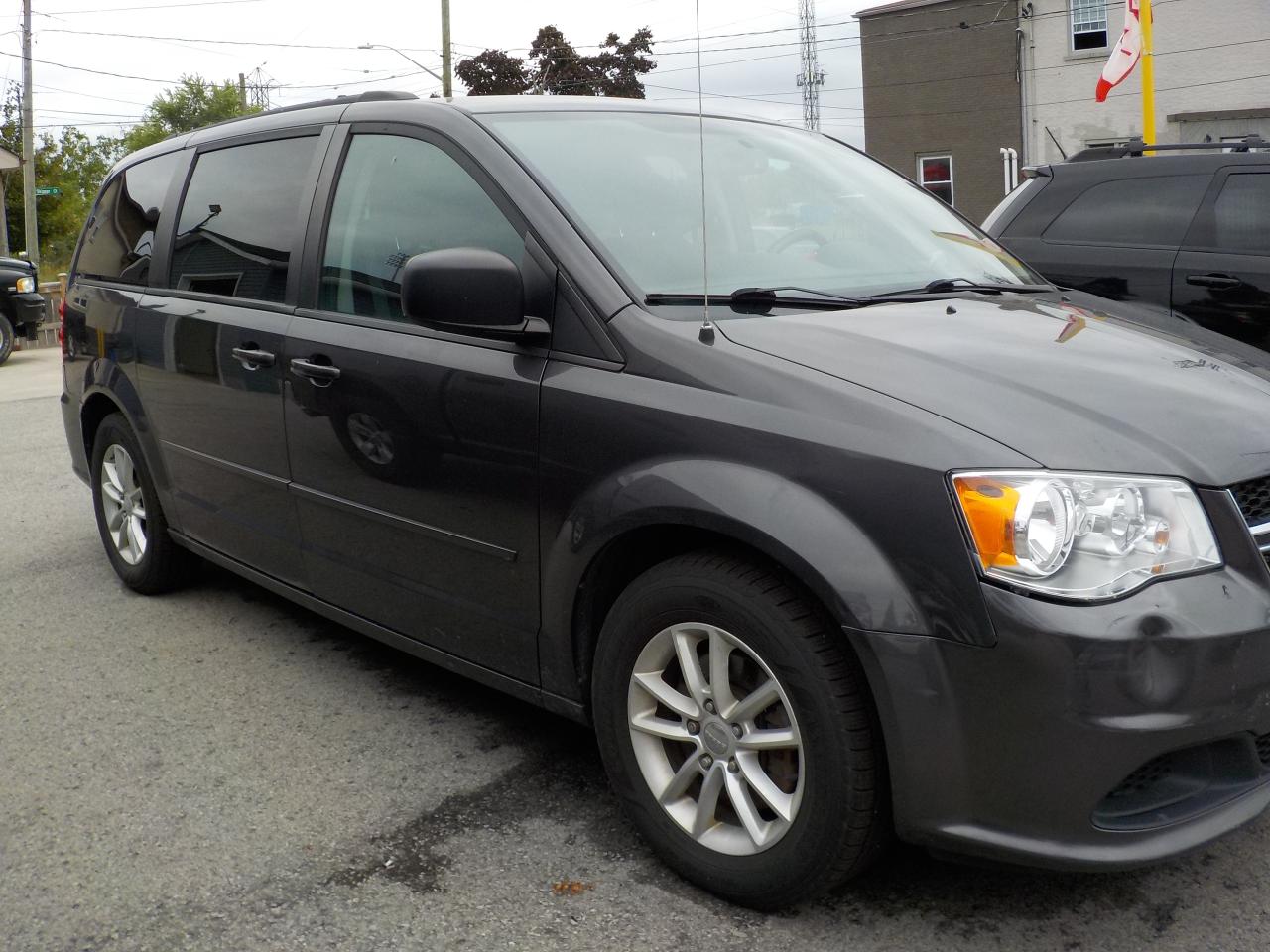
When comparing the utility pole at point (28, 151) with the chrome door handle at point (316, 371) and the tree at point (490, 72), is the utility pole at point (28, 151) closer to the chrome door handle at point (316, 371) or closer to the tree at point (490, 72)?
the tree at point (490, 72)

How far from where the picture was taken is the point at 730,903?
272cm

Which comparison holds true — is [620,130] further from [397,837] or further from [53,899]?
[53,899]

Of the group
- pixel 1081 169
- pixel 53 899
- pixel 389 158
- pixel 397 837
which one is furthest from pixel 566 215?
pixel 1081 169

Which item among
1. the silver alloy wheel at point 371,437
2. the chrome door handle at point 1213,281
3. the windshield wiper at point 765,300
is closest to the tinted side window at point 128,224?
the silver alloy wheel at point 371,437

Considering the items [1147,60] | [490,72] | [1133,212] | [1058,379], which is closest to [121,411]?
[1058,379]

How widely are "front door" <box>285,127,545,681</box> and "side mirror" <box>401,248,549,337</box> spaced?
113mm

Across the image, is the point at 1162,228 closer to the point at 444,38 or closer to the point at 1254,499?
the point at 1254,499

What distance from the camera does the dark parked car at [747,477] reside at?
228 centimetres

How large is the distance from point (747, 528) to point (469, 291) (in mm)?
906

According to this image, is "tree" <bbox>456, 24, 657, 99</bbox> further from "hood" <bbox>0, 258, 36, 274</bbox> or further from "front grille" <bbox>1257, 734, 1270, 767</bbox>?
"front grille" <bbox>1257, 734, 1270, 767</bbox>

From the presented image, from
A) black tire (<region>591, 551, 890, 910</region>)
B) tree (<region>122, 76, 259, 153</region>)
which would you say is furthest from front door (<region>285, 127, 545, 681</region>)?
tree (<region>122, 76, 259, 153</region>)

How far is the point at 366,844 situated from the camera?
304 cm

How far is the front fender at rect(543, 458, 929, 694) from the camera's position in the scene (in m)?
2.35

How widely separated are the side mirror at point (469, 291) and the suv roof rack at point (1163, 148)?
4.59 m
